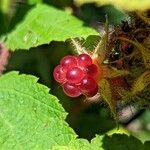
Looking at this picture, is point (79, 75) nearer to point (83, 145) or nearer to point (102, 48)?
point (102, 48)

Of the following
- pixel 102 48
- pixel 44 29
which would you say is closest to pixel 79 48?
pixel 102 48

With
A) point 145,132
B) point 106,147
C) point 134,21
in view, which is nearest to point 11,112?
point 106,147

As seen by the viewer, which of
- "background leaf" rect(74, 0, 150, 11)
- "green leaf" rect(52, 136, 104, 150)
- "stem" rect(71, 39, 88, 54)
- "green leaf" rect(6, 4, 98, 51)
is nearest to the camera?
"background leaf" rect(74, 0, 150, 11)

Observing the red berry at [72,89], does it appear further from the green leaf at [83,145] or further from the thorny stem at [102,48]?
the green leaf at [83,145]

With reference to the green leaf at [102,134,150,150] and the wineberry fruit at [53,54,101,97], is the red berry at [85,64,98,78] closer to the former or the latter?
the wineberry fruit at [53,54,101,97]

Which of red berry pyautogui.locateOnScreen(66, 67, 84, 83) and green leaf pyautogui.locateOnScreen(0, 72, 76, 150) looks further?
green leaf pyautogui.locateOnScreen(0, 72, 76, 150)

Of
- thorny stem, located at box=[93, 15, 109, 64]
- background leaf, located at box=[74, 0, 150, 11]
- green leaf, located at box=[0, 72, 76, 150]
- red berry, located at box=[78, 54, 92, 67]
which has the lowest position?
green leaf, located at box=[0, 72, 76, 150]

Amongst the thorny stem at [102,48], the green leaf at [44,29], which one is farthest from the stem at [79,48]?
the green leaf at [44,29]

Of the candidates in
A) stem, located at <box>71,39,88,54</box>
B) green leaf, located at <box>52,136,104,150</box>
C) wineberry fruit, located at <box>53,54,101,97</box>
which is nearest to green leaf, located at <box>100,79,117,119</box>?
wineberry fruit, located at <box>53,54,101,97</box>
